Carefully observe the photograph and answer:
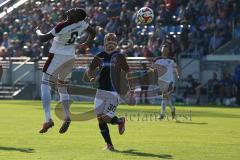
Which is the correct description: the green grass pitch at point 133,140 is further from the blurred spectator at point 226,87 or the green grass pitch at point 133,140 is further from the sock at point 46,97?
the blurred spectator at point 226,87

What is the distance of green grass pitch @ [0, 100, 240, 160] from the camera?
43.3 ft

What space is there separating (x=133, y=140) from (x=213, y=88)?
18.6m

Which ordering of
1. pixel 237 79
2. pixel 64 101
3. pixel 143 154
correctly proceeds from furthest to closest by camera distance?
pixel 237 79 → pixel 64 101 → pixel 143 154

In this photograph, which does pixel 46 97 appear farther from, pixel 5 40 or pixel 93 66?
pixel 5 40

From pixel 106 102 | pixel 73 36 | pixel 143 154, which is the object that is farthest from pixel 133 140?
pixel 143 154

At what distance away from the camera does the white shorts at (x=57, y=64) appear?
16.3 metres

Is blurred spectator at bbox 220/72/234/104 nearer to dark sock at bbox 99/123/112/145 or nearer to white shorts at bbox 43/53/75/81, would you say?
white shorts at bbox 43/53/75/81

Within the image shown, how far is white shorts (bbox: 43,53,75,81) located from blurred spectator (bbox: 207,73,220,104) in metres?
18.2

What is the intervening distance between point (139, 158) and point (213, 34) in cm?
2352

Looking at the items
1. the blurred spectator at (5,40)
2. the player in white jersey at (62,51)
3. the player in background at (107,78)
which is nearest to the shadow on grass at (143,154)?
the player in background at (107,78)

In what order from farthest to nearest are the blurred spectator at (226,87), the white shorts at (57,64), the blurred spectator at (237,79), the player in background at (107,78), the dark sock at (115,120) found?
1. the blurred spectator at (226,87)
2. the blurred spectator at (237,79)
3. the white shorts at (57,64)
4. the dark sock at (115,120)
5. the player in background at (107,78)

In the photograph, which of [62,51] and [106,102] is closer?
[106,102]

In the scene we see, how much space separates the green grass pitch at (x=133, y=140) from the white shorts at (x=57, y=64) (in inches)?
54.4

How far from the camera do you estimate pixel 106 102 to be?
1452 centimetres
